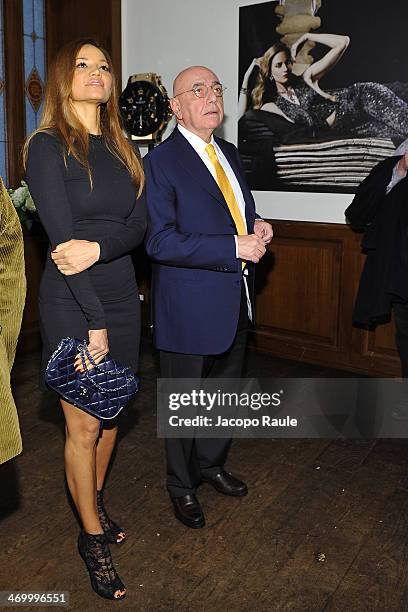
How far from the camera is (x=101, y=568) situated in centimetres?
217

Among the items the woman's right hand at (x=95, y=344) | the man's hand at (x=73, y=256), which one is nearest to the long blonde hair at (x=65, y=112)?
the man's hand at (x=73, y=256)

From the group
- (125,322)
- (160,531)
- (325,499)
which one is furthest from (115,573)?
(325,499)

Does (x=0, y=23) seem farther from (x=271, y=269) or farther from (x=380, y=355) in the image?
(x=380, y=355)

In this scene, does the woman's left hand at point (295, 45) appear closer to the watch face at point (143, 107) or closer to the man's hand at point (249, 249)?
the watch face at point (143, 107)

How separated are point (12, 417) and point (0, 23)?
4.09 metres

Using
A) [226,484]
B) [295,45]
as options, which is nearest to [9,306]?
[226,484]

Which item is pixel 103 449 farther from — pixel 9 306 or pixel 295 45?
pixel 295 45

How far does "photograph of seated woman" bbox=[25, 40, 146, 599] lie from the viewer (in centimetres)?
195

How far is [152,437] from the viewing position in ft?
11.3

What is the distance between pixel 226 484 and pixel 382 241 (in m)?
1.63

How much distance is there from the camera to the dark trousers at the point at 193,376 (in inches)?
103

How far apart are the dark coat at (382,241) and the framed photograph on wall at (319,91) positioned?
0.60 meters

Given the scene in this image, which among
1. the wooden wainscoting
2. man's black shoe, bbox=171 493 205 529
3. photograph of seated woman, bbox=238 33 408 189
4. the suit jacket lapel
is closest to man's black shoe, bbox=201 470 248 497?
man's black shoe, bbox=171 493 205 529

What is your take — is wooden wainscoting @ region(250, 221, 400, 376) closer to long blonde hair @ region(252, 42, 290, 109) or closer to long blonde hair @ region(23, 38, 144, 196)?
long blonde hair @ region(252, 42, 290, 109)
